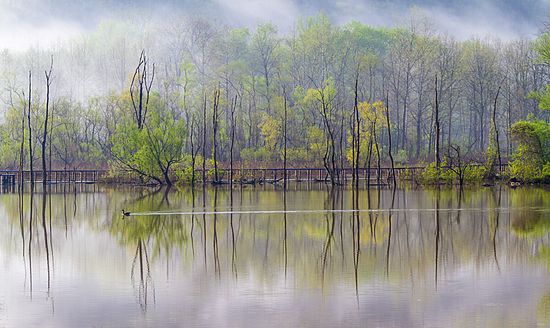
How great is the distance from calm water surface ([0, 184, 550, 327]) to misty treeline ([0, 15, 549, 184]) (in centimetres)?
2599

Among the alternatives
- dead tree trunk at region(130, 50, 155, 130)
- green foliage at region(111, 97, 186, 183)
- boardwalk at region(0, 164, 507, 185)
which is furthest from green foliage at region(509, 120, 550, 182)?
dead tree trunk at region(130, 50, 155, 130)

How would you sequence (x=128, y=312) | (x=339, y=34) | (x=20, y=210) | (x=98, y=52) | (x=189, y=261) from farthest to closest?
(x=98, y=52)
(x=339, y=34)
(x=20, y=210)
(x=189, y=261)
(x=128, y=312)

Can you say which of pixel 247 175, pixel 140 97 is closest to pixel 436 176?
pixel 247 175

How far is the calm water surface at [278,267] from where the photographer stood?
10758 millimetres

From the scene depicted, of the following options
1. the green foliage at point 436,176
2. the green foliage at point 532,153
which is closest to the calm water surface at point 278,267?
the green foliage at point 436,176

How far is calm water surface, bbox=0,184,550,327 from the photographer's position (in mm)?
10758

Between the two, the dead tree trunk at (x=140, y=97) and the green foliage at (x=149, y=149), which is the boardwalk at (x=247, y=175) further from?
the dead tree trunk at (x=140, y=97)

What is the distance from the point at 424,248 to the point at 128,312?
7798 mm

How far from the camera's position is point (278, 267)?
14523 mm

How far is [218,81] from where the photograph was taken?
230 feet

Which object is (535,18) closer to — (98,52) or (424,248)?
(98,52)

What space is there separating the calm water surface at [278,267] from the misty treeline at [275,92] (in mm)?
25993

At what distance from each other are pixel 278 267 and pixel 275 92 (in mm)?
59569

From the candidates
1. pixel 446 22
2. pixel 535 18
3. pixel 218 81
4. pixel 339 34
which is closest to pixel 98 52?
pixel 218 81
